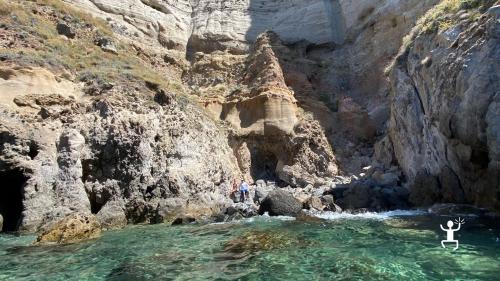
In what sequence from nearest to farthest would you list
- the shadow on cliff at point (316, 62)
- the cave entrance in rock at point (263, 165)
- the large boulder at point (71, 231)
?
1. the large boulder at point (71, 231)
2. the cave entrance in rock at point (263, 165)
3. the shadow on cliff at point (316, 62)

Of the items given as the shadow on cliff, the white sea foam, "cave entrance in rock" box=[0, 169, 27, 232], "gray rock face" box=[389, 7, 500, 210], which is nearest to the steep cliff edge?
"gray rock face" box=[389, 7, 500, 210]

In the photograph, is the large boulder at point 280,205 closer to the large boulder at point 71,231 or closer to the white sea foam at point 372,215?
the white sea foam at point 372,215

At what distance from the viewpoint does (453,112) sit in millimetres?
17047

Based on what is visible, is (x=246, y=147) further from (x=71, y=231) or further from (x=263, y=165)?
(x=71, y=231)

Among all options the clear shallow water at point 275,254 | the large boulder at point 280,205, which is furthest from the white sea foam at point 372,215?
the clear shallow water at point 275,254

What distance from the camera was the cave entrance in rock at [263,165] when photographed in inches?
1330

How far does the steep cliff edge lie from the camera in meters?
15.3

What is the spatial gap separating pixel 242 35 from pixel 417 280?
39109 millimetres

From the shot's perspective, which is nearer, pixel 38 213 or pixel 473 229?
pixel 473 229

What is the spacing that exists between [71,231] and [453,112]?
14.6m

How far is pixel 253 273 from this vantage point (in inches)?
379

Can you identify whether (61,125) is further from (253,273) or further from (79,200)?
(253,273)

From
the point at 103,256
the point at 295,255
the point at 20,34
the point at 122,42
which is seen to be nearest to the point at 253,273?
the point at 295,255

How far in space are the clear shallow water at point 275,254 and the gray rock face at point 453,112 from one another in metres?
2.41
